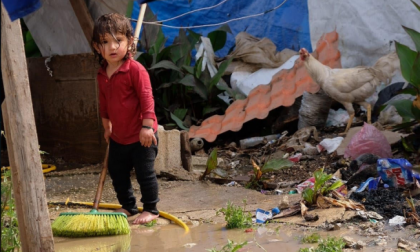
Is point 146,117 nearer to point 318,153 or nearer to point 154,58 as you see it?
point 318,153

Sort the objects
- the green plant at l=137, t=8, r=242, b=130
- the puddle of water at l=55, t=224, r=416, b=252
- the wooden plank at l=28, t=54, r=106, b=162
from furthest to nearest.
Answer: the green plant at l=137, t=8, r=242, b=130
the wooden plank at l=28, t=54, r=106, b=162
the puddle of water at l=55, t=224, r=416, b=252

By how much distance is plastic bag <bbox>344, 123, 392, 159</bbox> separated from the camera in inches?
203

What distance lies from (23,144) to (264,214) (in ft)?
5.72

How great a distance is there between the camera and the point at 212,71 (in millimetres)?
7469

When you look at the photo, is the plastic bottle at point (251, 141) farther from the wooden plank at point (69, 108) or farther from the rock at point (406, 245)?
the rock at point (406, 245)

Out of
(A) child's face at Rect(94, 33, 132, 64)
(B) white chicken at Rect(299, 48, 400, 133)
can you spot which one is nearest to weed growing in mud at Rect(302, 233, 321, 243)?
(A) child's face at Rect(94, 33, 132, 64)

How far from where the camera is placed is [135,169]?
3.78 meters

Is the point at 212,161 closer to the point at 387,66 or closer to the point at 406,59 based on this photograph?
the point at 406,59

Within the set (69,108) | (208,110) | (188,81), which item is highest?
(188,81)

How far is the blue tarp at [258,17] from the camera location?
23.8 ft

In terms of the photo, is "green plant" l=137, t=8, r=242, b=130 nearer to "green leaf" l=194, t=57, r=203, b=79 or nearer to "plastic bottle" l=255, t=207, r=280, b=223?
"green leaf" l=194, t=57, r=203, b=79

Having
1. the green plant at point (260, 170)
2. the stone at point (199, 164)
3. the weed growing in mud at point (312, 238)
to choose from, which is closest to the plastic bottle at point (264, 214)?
the weed growing in mud at point (312, 238)

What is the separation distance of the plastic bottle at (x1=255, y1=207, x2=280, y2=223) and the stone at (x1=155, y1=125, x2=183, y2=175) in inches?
66.1

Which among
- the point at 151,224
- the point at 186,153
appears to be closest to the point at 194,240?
the point at 151,224
